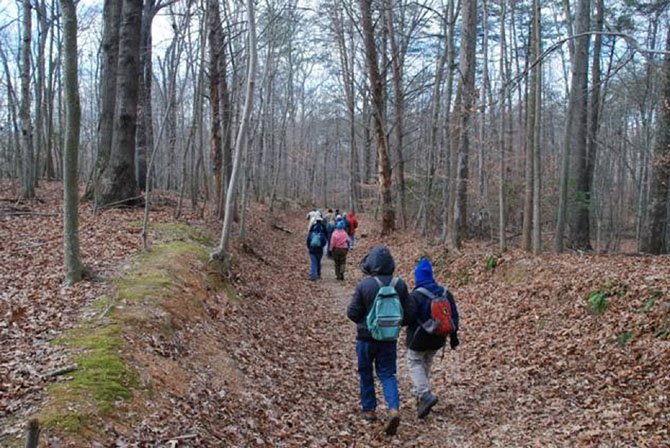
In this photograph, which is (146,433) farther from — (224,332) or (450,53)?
(450,53)

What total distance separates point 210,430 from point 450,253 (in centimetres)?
1096

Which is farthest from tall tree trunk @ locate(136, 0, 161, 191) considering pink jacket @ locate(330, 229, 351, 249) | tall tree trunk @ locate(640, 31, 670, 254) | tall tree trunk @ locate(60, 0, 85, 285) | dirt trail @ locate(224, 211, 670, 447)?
tall tree trunk @ locate(640, 31, 670, 254)

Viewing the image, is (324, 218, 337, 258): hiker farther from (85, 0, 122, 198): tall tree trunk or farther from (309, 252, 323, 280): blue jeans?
(85, 0, 122, 198): tall tree trunk

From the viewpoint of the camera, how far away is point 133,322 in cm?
641

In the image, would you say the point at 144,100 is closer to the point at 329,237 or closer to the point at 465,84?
the point at 329,237

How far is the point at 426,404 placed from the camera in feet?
21.5

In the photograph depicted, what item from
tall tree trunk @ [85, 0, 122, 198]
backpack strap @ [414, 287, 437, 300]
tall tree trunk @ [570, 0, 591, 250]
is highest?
tall tree trunk @ [85, 0, 122, 198]

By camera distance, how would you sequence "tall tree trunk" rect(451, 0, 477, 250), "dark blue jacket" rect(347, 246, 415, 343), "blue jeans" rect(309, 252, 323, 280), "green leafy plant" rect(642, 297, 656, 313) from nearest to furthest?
"dark blue jacket" rect(347, 246, 415, 343) → "green leafy plant" rect(642, 297, 656, 313) → "tall tree trunk" rect(451, 0, 477, 250) → "blue jeans" rect(309, 252, 323, 280)

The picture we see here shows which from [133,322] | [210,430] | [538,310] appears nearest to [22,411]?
[210,430]

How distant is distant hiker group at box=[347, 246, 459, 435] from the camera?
6.22 m

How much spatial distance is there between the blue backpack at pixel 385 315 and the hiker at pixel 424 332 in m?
0.38

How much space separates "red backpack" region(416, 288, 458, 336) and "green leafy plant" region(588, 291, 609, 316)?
3080mm

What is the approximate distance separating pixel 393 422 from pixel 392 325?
106cm

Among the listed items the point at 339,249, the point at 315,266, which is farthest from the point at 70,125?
the point at 315,266
